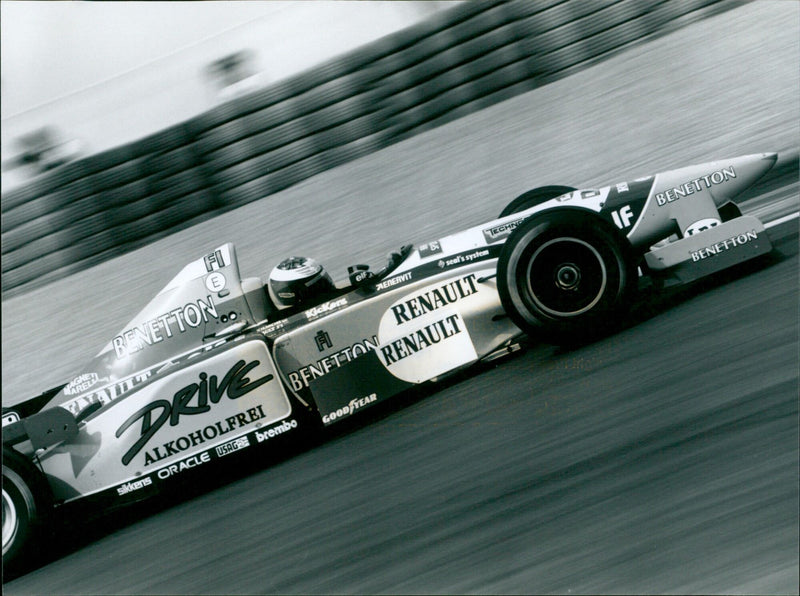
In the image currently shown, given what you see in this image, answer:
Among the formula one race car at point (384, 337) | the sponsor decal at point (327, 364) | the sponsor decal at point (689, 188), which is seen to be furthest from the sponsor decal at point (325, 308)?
the sponsor decal at point (689, 188)

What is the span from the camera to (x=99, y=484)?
466cm

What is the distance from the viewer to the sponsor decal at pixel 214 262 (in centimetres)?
504

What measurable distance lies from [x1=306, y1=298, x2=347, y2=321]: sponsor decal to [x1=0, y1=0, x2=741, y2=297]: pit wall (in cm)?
350

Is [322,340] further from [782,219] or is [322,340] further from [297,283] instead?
[782,219]

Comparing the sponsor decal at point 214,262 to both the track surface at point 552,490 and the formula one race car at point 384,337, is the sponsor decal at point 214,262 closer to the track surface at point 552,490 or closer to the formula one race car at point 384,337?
the formula one race car at point 384,337

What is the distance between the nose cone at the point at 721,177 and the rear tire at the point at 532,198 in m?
0.98

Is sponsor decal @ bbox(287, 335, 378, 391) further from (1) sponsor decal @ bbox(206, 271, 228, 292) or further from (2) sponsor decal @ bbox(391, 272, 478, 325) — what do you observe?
(1) sponsor decal @ bbox(206, 271, 228, 292)

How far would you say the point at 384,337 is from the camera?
4715mm

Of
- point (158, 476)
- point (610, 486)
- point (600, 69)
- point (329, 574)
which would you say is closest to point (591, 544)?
point (610, 486)

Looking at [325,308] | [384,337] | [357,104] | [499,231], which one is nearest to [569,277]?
[499,231]

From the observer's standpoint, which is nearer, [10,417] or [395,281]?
[395,281]

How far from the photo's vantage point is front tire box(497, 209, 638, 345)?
4.49 meters

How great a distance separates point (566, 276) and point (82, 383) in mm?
2661

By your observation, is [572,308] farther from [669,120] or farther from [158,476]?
[669,120]
